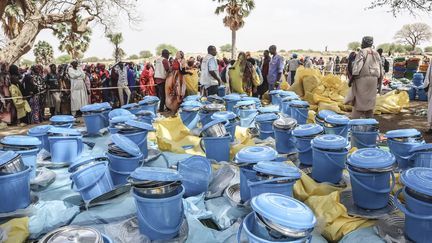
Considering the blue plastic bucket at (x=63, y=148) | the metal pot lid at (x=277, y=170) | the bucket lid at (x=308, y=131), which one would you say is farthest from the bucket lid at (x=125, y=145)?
the bucket lid at (x=308, y=131)

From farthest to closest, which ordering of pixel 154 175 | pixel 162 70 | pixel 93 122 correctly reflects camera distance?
pixel 162 70, pixel 93 122, pixel 154 175

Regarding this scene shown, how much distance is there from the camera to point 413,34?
52438mm

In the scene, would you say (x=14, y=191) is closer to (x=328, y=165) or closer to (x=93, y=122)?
(x=93, y=122)

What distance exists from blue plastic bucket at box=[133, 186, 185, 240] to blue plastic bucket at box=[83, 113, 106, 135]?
129 inches

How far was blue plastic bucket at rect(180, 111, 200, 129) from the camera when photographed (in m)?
5.99

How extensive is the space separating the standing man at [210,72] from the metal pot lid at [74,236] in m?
5.72

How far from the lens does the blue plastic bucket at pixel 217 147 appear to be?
4.22 m

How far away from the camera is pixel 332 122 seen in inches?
176

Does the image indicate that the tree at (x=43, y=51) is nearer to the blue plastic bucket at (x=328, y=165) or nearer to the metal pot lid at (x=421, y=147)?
the blue plastic bucket at (x=328, y=165)

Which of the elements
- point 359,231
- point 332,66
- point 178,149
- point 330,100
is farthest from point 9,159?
point 332,66

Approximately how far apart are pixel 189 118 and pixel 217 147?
188cm

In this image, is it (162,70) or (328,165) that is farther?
(162,70)

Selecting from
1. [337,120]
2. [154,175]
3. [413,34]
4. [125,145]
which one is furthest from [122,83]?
[413,34]

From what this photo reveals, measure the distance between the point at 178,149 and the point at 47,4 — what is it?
969 cm
